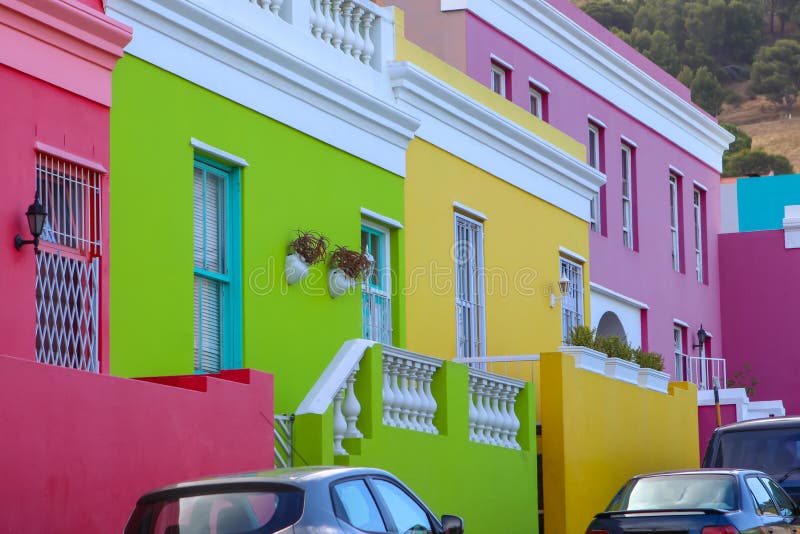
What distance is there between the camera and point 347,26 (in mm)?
17125

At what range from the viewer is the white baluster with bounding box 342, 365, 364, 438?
13.9 m

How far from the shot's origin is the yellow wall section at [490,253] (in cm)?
1828

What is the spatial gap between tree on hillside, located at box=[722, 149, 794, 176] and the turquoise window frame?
6673 centimetres

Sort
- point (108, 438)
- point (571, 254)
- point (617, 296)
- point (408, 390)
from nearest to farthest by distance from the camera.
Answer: point (108, 438)
point (408, 390)
point (571, 254)
point (617, 296)

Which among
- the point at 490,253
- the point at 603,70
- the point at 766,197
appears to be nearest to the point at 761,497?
the point at 490,253

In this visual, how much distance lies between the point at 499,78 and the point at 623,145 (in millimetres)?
4943

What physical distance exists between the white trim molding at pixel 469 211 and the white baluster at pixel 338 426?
19.1 feet

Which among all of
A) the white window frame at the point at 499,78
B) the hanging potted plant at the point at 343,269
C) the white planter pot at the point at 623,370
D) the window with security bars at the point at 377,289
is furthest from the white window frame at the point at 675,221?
the hanging potted plant at the point at 343,269

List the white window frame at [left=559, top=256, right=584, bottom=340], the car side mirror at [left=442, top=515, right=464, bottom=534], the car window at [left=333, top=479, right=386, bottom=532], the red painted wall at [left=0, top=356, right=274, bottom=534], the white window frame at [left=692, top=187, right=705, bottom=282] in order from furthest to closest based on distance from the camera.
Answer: the white window frame at [left=692, top=187, right=705, bottom=282], the white window frame at [left=559, top=256, right=584, bottom=340], the car side mirror at [left=442, top=515, right=464, bottom=534], the red painted wall at [left=0, top=356, right=274, bottom=534], the car window at [left=333, top=479, right=386, bottom=532]

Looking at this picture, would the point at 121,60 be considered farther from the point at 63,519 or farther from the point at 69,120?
the point at 63,519

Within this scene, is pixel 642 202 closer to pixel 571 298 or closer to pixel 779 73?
pixel 571 298

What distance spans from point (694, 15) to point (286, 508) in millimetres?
91494

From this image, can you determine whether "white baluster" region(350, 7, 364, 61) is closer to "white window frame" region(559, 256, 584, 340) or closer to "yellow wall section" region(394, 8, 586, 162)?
"yellow wall section" region(394, 8, 586, 162)

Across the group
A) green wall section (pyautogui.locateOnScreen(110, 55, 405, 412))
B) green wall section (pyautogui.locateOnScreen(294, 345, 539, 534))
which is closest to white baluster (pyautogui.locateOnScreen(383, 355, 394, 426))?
green wall section (pyautogui.locateOnScreen(294, 345, 539, 534))
